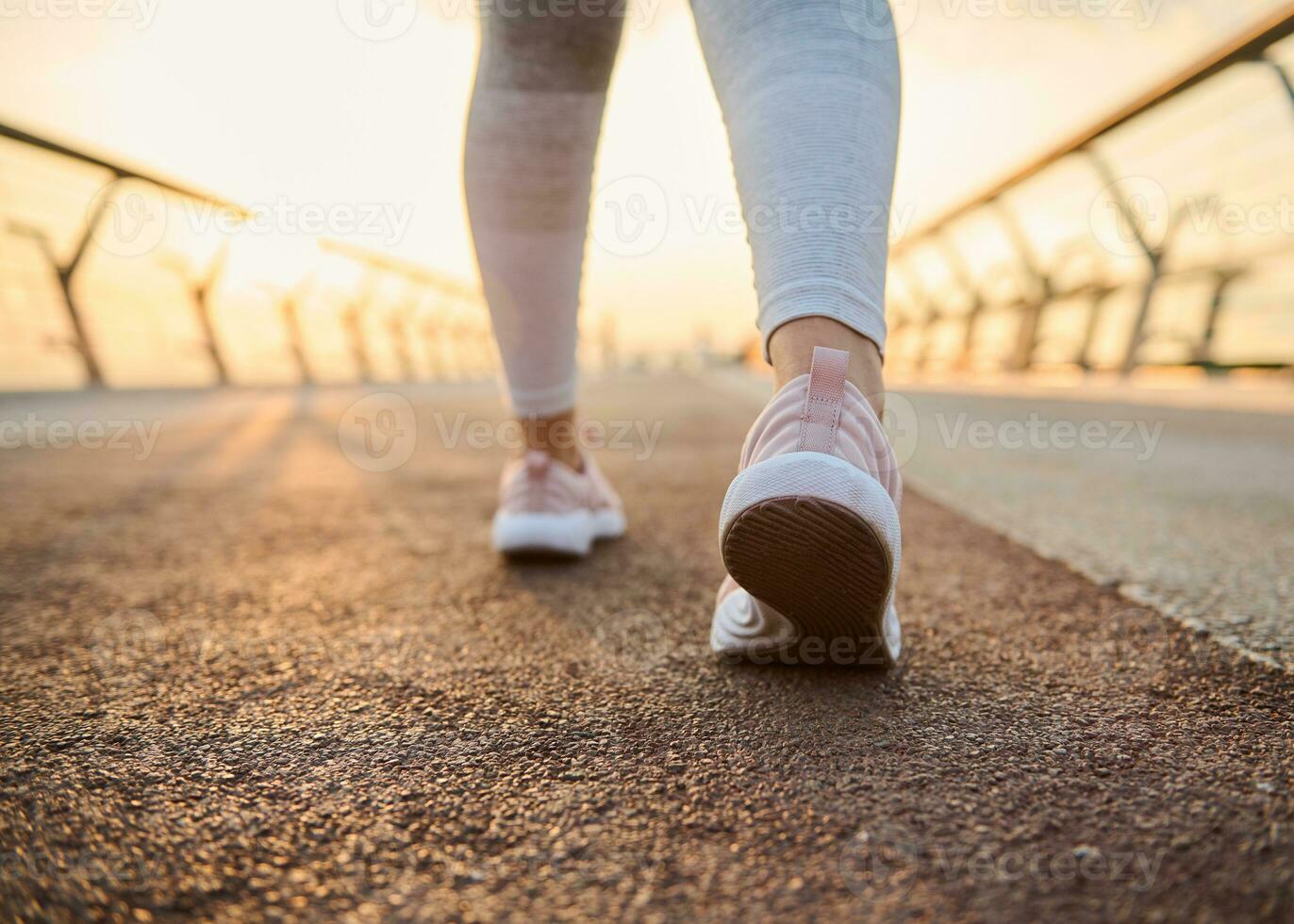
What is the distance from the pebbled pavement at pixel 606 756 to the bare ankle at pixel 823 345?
0.23 metres

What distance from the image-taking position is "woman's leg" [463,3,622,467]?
78 centimetres

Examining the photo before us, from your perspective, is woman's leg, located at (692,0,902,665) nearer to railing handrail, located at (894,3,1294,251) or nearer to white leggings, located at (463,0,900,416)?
→ white leggings, located at (463,0,900,416)

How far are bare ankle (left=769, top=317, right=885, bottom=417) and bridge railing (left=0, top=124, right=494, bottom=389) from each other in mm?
3180

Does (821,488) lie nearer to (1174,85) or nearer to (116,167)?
(1174,85)

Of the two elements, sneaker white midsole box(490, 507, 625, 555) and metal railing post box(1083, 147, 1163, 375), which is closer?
sneaker white midsole box(490, 507, 625, 555)

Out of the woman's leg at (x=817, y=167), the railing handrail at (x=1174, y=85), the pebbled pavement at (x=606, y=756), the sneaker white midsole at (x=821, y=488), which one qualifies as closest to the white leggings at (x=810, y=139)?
the woman's leg at (x=817, y=167)

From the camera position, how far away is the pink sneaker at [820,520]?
469mm

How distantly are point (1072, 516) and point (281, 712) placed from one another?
3.75ft

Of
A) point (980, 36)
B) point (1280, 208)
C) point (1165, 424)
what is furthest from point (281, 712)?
point (1280, 208)

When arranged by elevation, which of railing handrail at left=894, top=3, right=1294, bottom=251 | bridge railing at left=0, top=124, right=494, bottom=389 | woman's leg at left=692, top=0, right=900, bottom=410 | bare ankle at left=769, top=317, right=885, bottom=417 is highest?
railing handrail at left=894, top=3, right=1294, bottom=251

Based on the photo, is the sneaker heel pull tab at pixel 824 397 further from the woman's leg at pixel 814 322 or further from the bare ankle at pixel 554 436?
the bare ankle at pixel 554 436

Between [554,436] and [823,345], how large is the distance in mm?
543

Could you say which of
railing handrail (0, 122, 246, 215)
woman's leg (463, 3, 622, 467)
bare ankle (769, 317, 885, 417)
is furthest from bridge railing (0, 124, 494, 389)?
bare ankle (769, 317, 885, 417)

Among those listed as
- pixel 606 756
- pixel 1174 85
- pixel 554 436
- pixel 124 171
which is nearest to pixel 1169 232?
pixel 1174 85
